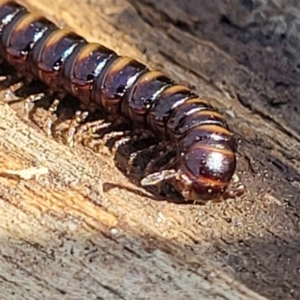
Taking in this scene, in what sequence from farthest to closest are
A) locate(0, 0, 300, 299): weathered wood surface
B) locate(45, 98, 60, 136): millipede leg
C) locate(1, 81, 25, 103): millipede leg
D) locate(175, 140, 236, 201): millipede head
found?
locate(1, 81, 25, 103): millipede leg
locate(45, 98, 60, 136): millipede leg
locate(175, 140, 236, 201): millipede head
locate(0, 0, 300, 299): weathered wood surface

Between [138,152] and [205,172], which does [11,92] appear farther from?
[205,172]

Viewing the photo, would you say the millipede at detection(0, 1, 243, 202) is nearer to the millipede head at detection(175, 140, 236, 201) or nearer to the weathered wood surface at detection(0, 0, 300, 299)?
the millipede head at detection(175, 140, 236, 201)

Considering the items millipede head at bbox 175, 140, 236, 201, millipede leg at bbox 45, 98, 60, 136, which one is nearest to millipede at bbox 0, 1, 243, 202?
millipede head at bbox 175, 140, 236, 201

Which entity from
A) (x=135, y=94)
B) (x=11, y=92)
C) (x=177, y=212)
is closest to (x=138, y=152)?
(x=135, y=94)

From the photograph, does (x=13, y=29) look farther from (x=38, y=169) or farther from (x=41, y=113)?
(x=38, y=169)

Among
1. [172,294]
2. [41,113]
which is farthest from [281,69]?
[172,294]

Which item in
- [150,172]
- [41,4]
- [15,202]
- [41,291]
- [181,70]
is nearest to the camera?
[41,291]
